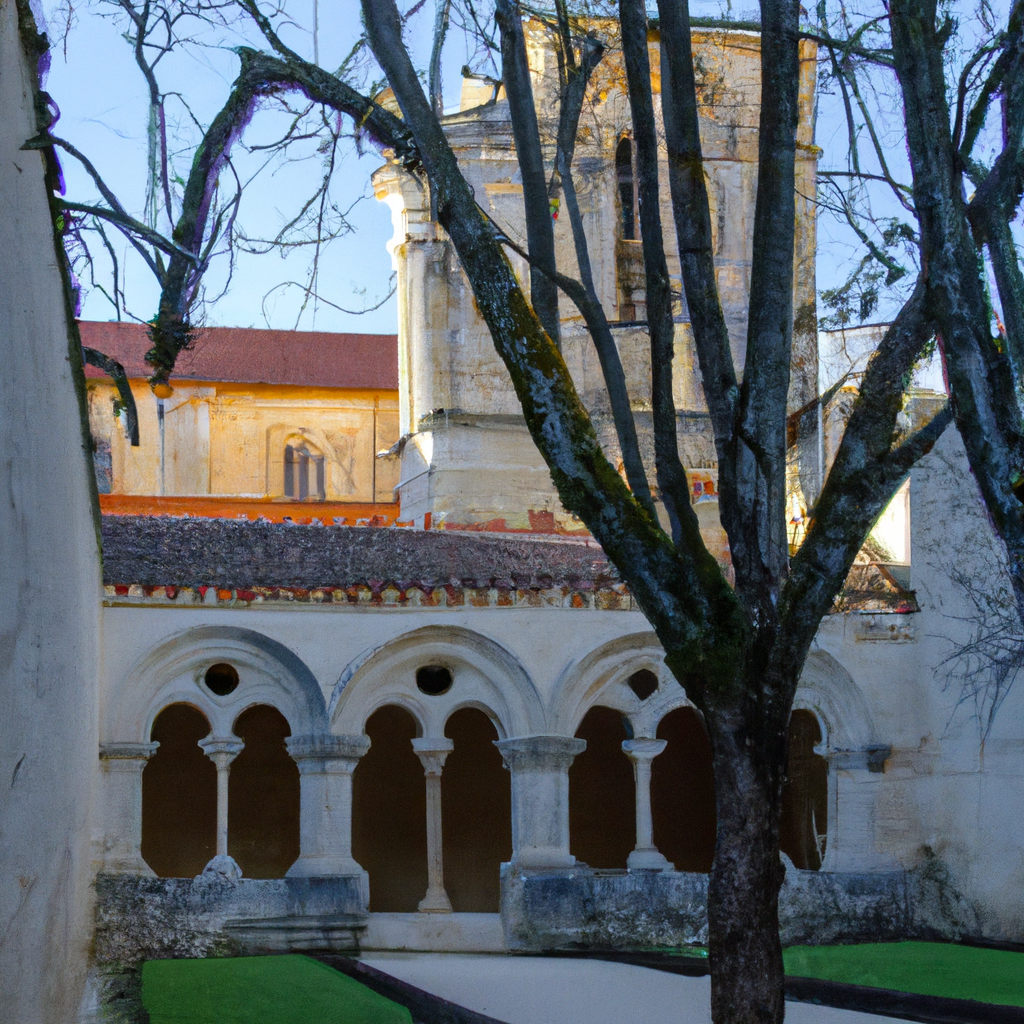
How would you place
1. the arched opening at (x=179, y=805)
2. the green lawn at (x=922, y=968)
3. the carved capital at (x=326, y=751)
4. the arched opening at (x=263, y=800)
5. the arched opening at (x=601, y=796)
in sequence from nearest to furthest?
the green lawn at (x=922, y=968) < the carved capital at (x=326, y=751) < the arched opening at (x=179, y=805) < the arched opening at (x=263, y=800) < the arched opening at (x=601, y=796)

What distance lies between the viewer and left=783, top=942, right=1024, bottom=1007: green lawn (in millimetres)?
9512

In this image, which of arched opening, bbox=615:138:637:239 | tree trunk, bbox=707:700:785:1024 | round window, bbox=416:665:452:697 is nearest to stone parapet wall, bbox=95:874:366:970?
round window, bbox=416:665:452:697

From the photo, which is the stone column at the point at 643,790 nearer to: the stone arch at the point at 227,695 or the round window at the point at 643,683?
the round window at the point at 643,683

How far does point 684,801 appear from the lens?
16516mm

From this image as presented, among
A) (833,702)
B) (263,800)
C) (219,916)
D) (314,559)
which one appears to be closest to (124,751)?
(219,916)

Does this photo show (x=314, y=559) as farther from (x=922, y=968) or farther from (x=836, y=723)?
(x=922, y=968)

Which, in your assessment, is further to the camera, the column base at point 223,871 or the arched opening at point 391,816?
the arched opening at point 391,816

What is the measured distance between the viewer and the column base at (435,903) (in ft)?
41.7

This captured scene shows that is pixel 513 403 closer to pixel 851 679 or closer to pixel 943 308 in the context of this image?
pixel 851 679

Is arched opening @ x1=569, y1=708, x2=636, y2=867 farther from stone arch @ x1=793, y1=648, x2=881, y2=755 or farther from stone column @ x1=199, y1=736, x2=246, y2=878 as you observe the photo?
stone column @ x1=199, y1=736, x2=246, y2=878

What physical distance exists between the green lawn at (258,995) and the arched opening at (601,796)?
6.01m

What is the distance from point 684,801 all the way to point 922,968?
19.7 ft

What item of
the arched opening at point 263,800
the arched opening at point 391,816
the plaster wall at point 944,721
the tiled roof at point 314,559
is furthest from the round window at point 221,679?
the plaster wall at point 944,721

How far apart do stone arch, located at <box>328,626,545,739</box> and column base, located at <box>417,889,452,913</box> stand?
4.25 ft
